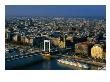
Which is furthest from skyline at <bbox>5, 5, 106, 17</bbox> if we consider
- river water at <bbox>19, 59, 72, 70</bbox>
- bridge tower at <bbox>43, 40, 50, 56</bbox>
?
river water at <bbox>19, 59, 72, 70</bbox>

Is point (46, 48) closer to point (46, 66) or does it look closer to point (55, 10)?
point (46, 66)

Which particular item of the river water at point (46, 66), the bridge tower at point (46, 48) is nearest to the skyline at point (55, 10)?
the bridge tower at point (46, 48)

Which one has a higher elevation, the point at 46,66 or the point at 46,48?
the point at 46,48

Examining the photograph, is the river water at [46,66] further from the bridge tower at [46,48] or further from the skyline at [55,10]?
the skyline at [55,10]

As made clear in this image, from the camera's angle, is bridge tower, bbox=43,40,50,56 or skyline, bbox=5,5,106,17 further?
bridge tower, bbox=43,40,50,56

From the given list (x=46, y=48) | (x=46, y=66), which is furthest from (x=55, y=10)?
(x=46, y=66)

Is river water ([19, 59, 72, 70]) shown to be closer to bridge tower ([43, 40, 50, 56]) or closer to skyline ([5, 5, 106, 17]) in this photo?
bridge tower ([43, 40, 50, 56])
